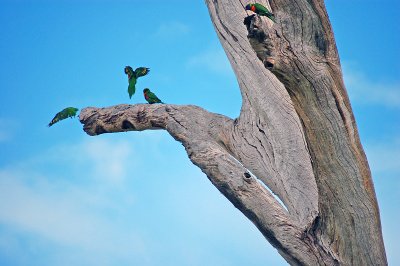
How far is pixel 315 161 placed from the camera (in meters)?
4.70

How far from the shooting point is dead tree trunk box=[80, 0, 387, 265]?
4332 mm

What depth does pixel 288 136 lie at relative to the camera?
19.5 feet

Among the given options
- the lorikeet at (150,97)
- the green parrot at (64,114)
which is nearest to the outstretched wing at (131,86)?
the lorikeet at (150,97)

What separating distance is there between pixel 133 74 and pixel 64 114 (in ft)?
3.26

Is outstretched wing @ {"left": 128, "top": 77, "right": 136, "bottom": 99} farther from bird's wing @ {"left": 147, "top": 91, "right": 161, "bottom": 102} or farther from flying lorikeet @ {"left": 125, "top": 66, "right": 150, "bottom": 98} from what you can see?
bird's wing @ {"left": 147, "top": 91, "right": 161, "bottom": 102}

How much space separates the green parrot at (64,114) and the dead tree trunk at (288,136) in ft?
1.10

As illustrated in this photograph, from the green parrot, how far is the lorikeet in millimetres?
911

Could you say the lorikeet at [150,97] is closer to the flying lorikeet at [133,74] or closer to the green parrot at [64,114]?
the flying lorikeet at [133,74]

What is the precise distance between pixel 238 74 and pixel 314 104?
2077 mm

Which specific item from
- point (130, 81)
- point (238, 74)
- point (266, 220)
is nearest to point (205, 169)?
point (266, 220)

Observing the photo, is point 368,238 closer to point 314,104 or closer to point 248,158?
point 314,104

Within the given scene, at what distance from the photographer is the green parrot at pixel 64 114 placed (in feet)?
24.9

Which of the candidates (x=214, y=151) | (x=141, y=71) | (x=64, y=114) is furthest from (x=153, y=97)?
(x=214, y=151)

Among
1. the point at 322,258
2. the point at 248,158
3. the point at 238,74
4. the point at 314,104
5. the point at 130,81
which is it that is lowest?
the point at 322,258
